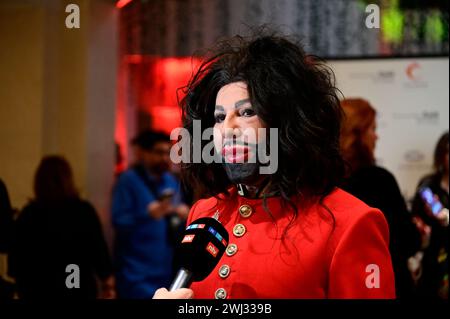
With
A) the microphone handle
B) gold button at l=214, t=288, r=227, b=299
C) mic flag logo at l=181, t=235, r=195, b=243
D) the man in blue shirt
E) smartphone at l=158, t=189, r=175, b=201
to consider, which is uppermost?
mic flag logo at l=181, t=235, r=195, b=243

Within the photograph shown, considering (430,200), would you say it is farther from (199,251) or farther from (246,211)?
(199,251)

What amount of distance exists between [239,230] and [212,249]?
0.20 meters

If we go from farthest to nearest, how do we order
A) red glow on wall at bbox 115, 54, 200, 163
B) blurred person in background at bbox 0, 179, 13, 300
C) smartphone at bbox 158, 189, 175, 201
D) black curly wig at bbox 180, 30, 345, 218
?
red glow on wall at bbox 115, 54, 200, 163 → smartphone at bbox 158, 189, 175, 201 → blurred person in background at bbox 0, 179, 13, 300 → black curly wig at bbox 180, 30, 345, 218

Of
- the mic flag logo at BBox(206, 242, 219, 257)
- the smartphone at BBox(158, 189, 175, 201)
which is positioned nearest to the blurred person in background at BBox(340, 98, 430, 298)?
the mic flag logo at BBox(206, 242, 219, 257)

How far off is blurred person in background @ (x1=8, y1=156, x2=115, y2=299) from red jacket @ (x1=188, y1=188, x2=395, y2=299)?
0.83 metres

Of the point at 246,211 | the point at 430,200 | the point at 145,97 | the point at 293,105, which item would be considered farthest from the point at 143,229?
the point at 293,105

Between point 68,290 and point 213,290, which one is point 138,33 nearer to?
point 68,290

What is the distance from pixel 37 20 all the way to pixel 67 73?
1067 mm

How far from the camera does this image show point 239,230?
175 cm

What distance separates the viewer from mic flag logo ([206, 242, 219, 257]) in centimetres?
155

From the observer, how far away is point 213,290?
171 centimetres

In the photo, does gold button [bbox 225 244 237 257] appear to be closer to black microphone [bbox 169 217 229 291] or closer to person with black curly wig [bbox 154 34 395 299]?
person with black curly wig [bbox 154 34 395 299]

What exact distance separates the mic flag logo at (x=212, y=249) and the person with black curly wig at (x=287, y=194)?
147mm

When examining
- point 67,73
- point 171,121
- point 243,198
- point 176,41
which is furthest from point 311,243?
point 171,121
